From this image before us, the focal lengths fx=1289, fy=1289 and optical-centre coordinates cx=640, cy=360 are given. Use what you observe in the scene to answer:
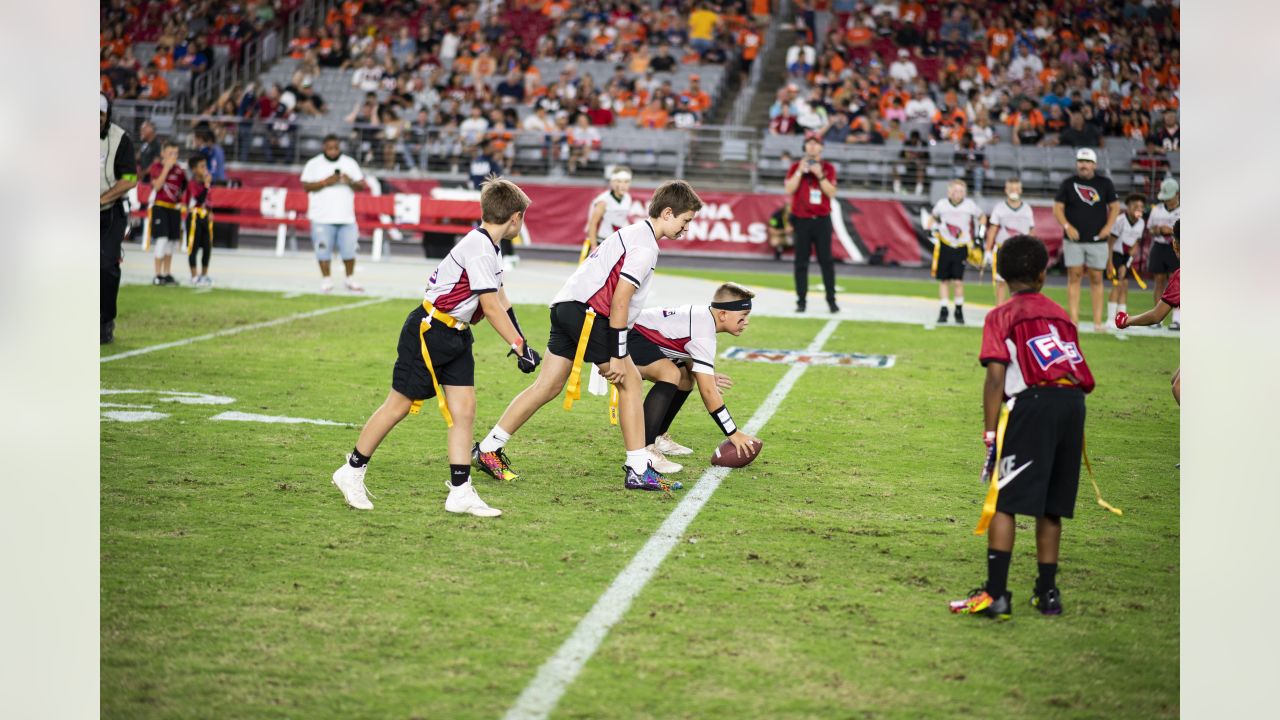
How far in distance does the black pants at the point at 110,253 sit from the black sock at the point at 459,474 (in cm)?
568

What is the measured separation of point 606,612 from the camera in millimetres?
4984

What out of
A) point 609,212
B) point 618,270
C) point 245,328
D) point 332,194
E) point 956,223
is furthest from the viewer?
point 332,194

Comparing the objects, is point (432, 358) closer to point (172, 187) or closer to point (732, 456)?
point (732, 456)

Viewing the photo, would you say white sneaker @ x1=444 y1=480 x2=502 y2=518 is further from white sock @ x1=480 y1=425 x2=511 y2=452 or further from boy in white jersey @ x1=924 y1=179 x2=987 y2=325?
boy in white jersey @ x1=924 y1=179 x2=987 y2=325

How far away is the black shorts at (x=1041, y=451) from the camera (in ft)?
16.1

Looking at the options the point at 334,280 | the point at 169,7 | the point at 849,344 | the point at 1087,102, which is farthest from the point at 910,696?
the point at 169,7

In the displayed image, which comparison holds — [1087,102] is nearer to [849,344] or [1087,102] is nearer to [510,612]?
[849,344]

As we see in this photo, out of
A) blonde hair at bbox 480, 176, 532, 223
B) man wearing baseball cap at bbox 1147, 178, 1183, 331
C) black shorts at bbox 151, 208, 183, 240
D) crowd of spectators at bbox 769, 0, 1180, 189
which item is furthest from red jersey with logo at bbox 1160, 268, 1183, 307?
crowd of spectators at bbox 769, 0, 1180, 189

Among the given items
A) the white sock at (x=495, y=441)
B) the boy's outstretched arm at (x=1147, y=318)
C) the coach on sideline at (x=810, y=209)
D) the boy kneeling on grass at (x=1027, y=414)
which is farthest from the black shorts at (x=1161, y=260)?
the boy kneeling on grass at (x=1027, y=414)

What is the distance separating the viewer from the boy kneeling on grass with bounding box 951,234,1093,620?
4922mm

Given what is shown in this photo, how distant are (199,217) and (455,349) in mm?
11928

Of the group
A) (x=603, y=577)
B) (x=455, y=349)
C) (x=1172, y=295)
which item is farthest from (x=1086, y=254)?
(x=603, y=577)
